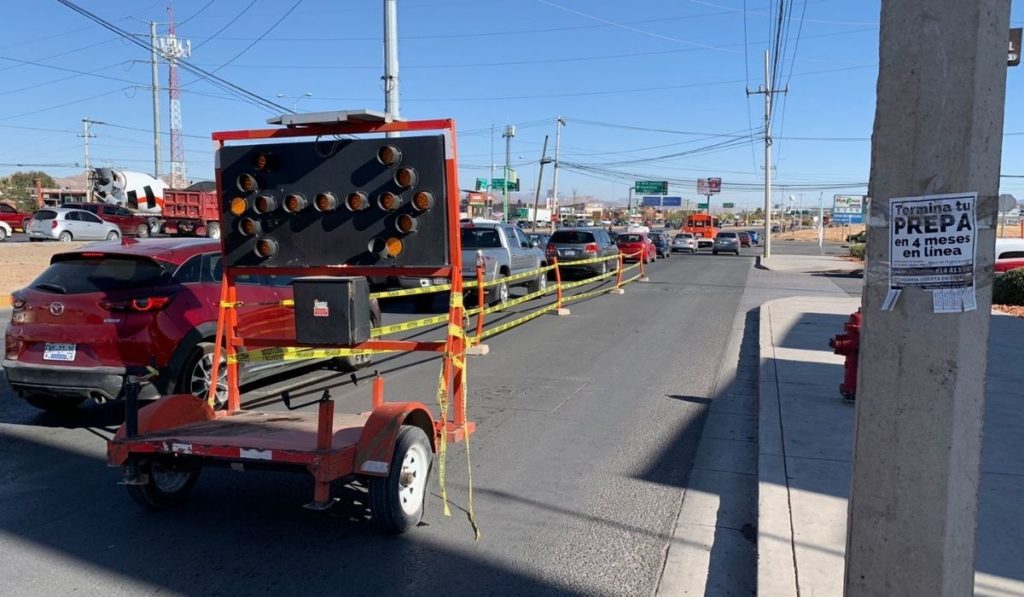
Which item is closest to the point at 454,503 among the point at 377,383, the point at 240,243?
the point at 377,383

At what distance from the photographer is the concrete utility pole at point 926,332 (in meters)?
2.50

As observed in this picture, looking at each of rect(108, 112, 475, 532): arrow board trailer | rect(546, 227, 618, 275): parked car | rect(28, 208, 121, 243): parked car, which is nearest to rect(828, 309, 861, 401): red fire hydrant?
rect(108, 112, 475, 532): arrow board trailer

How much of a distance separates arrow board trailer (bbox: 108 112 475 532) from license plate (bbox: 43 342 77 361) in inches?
68.0

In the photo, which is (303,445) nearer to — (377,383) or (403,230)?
(377,383)

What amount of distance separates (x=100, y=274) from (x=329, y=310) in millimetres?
2965

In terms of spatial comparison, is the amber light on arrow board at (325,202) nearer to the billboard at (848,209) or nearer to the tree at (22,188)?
the billboard at (848,209)

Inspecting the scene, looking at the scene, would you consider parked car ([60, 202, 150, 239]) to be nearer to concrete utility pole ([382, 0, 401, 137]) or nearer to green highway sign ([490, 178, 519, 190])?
concrete utility pole ([382, 0, 401, 137])

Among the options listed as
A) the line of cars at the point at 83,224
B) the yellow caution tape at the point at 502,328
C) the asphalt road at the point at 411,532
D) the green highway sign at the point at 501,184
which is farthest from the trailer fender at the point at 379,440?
the green highway sign at the point at 501,184

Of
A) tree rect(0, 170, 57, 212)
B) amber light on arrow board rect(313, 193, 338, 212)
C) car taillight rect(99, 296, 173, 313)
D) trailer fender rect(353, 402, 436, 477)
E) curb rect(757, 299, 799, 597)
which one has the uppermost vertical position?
tree rect(0, 170, 57, 212)

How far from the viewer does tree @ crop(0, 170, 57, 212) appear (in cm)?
7800

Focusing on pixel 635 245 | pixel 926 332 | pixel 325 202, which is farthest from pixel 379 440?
pixel 635 245

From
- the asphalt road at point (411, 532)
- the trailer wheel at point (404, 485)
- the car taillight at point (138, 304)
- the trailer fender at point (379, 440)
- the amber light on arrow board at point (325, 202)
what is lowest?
the asphalt road at point (411, 532)

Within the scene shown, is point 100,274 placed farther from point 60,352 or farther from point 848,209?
point 848,209

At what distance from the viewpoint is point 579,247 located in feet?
81.0
